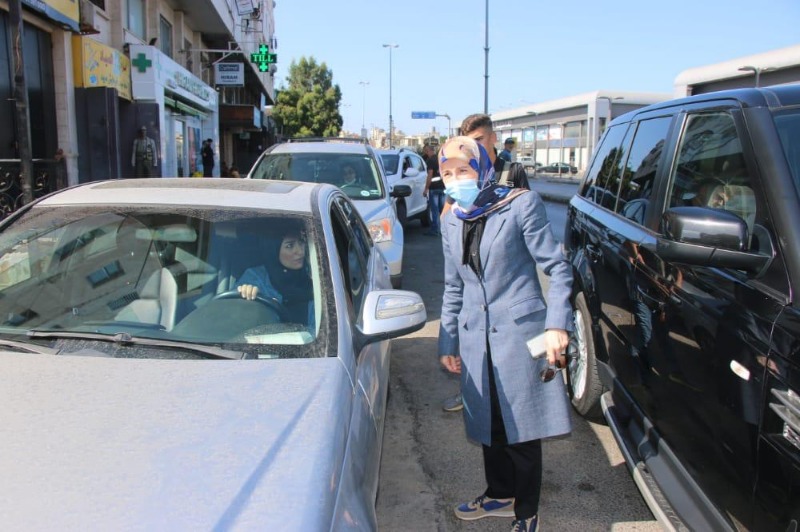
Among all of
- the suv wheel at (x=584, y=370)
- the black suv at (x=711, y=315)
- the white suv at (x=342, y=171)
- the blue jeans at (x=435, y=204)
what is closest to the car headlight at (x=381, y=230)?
the white suv at (x=342, y=171)

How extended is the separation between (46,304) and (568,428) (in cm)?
229

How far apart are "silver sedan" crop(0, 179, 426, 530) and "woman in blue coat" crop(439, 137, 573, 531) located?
33cm

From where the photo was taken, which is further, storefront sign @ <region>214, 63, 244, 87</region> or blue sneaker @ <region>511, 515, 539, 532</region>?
storefront sign @ <region>214, 63, 244, 87</region>

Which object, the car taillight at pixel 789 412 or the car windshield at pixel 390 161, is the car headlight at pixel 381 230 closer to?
the car taillight at pixel 789 412

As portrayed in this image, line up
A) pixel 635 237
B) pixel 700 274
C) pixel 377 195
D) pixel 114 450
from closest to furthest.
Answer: pixel 114 450, pixel 700 274, pixel 635 237, pixel 377 195

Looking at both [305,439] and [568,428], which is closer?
[305,439]

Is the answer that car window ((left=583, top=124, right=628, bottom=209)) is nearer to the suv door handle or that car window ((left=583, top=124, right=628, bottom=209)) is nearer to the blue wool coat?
the suv door handle

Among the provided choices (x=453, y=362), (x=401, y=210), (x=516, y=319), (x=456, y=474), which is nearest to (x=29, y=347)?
(x=453, y=362)

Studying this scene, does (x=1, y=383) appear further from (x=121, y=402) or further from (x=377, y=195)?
(x=377, y=195)

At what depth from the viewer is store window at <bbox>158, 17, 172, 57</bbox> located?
19.2 meters

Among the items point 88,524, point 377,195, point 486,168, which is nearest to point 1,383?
point 88,524

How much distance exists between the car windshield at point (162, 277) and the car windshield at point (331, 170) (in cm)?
475

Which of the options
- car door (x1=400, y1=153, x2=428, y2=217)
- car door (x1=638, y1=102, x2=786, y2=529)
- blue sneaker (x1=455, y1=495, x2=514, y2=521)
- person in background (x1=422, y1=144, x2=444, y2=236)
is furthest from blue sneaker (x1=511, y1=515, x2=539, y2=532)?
car door (x1=400, y1=153, x2=428, y2=217)

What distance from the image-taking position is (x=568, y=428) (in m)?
2.71
